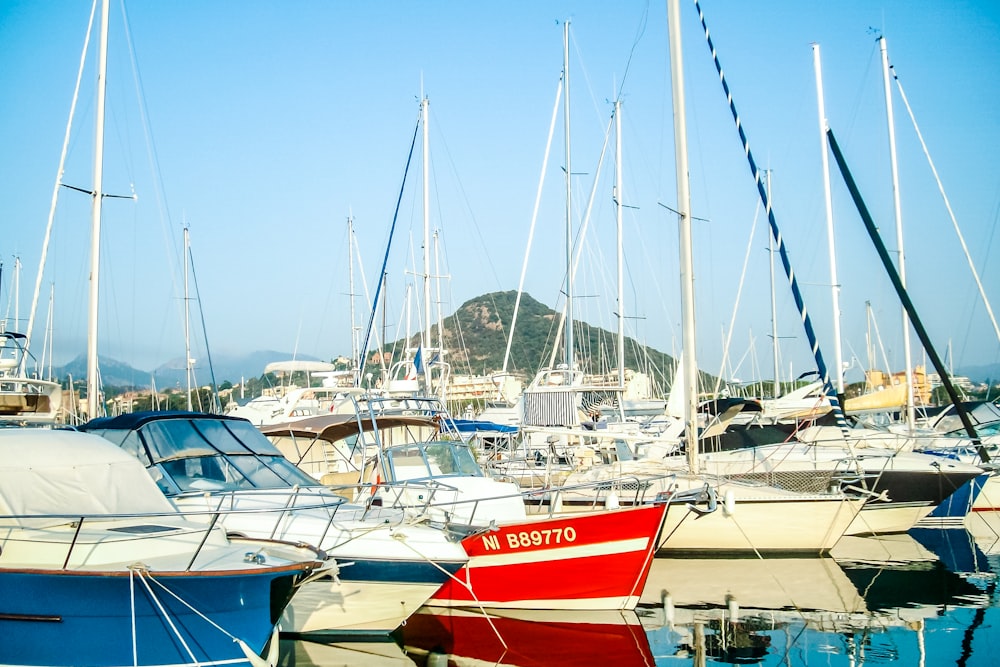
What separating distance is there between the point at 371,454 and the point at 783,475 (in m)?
7.87

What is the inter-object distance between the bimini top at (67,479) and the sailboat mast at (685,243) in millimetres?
8444

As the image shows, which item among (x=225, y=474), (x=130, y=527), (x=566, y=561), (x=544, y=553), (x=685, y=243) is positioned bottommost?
(x=566, y=561)

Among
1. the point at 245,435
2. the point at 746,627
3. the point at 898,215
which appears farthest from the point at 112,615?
the point at 898,215

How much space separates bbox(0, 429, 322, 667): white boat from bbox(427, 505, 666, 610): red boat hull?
148 inches

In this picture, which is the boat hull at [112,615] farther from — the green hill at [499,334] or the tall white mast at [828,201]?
the green hill at [499,334]

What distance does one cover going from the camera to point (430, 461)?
14.3 m

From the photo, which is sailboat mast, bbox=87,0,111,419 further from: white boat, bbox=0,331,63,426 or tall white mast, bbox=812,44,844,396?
tall white mast, bbox=812,44,844,396

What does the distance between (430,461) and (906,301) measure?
37.7ft

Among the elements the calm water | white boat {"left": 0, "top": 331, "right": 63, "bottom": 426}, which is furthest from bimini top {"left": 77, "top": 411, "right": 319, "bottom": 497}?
the calm water

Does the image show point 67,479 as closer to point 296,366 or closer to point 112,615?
point 112,615

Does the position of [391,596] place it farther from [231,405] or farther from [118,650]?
[231,405]

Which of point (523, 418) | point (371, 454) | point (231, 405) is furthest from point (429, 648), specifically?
point (231, 405)

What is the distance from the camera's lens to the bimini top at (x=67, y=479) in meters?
A: 9.21

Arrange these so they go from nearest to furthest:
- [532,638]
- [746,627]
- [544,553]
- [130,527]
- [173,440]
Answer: [130,527] < [532,638] < [746,627] < [544,553] < [173,440]
